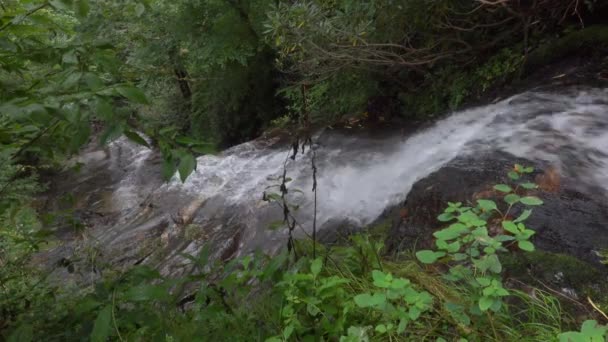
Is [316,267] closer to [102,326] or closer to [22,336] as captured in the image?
[102,326]

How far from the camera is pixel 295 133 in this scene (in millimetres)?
2670

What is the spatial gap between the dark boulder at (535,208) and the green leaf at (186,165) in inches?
86.2

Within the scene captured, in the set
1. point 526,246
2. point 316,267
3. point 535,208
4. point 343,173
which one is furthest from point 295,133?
point 343,173

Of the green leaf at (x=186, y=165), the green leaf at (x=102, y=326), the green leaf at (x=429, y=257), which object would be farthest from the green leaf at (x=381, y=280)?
the green leaf at (x=102, y=326)

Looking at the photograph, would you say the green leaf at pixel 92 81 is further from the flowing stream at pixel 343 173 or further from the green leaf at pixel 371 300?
the flowing stream at pixel 343 173

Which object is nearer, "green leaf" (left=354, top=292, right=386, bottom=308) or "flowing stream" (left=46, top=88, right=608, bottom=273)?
"green leaf" (left=354, top=292, right=386, bottom=308)

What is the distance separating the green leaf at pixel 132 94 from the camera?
118cm

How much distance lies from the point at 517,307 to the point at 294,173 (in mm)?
4422

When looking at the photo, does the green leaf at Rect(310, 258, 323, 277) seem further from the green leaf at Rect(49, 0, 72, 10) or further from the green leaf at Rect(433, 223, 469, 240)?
the green leaf at Rect(49, 0, 72, 10)

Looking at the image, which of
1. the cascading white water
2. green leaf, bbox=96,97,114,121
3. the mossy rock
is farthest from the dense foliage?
the cascading white water

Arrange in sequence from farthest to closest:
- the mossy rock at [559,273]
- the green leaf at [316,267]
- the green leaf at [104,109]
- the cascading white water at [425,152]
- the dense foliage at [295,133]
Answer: the cascading white water at [425,152]
the mossy rock at [559,273]
the green leaf at [316,267]
the dense foliage at [295,133]
the green leaf at [104,109]

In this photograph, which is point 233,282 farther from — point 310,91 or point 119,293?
point 310,91

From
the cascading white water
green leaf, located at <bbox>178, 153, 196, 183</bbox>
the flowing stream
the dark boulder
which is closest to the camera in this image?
green leaf, located at <bbox>178, 153, 196, 183</bbox>

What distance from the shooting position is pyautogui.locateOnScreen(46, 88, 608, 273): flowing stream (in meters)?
4.45
